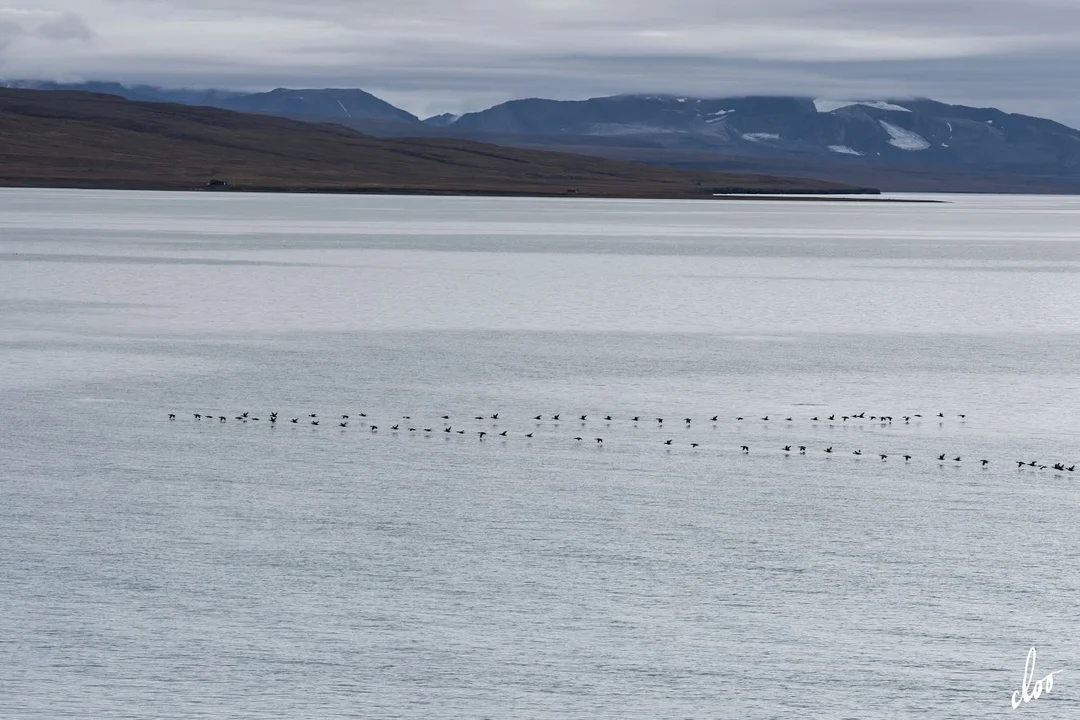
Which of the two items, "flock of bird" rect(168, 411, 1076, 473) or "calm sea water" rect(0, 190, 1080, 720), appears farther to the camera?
"flock of bird" rect(168, 411, 1076, 473)

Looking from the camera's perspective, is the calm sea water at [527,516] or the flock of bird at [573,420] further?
the flock of bird at [573,420]

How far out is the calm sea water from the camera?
20953 mm

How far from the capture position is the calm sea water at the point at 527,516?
21.0 m

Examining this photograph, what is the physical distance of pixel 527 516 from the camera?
29266 millimetres

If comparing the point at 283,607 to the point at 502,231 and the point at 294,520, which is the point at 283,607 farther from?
the point at 502,231

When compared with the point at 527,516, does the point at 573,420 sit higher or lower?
higher

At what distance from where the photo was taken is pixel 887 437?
126ft

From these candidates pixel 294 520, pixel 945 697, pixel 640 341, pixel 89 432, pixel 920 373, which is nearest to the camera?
pixel 945 697

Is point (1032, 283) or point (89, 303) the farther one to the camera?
point (1032, 283)

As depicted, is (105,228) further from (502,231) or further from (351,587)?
(351,587)

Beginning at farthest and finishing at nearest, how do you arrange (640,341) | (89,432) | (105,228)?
1. (105,228)
2. (640,341)
3. (89,432)

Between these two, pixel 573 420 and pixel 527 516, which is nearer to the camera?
pixel 527 516

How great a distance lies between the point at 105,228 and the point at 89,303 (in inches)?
2776

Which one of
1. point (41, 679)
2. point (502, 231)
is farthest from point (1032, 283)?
point (41, 679)
